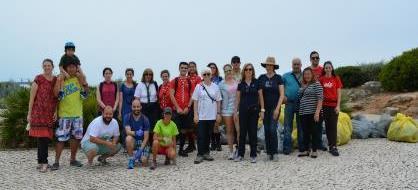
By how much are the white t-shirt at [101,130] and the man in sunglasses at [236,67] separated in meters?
2.28

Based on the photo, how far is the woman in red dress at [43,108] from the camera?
7.85 m

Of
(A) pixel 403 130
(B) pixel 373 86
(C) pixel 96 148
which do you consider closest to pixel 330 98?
(A) pixel 403 130

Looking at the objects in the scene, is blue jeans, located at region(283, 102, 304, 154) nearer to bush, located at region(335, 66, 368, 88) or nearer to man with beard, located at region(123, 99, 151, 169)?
man with beard, located at region(123, 99, 151, 169)

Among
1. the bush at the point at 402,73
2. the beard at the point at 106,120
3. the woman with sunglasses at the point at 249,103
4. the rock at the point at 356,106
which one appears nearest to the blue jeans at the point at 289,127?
the woman with sunglasses at the point at 249,103

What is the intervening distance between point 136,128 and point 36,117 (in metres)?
1.57

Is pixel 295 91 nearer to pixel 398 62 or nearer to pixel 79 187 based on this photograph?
pixel 79 187

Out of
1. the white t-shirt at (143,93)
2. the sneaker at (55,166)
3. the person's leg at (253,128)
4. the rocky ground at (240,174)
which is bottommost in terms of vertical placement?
the rocky ground at (240,174)

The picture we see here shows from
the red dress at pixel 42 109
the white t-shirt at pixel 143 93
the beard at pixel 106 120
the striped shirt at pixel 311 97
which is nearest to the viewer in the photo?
the red dress at pixel 42 109

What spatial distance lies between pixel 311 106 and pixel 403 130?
314cm

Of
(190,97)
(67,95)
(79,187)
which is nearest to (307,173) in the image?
(190,97)

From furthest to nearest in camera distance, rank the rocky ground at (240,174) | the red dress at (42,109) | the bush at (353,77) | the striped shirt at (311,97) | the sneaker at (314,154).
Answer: the bush at (353,77), the sneaker at (314,154), the striped shirt at (311,97), the red dress at (42,109), the rocky ground at (240,174)

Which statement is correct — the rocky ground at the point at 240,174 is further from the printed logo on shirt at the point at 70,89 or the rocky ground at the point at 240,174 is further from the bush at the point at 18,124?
the bush at the point at 18,124

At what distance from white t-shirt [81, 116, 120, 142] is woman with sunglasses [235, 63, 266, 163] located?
6.80 feet

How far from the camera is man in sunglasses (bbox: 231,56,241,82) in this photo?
29.3ft
